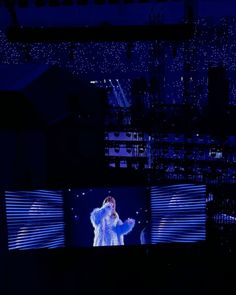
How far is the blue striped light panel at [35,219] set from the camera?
108 inches

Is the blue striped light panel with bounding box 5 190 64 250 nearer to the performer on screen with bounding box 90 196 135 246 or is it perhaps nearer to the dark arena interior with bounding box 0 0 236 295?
the dark arena interior with bounding box 0 0 236 295

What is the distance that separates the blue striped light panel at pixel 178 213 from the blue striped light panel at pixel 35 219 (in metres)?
0.64

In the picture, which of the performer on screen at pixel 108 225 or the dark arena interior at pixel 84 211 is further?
the performer on screen at pixel 108 225

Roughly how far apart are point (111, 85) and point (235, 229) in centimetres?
401

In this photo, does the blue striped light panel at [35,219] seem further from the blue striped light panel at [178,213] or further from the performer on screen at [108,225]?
the blue striped light panel at [178,213]

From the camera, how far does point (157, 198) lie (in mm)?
2973

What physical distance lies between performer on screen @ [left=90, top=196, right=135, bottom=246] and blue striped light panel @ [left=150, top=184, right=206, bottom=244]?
0.63 feet

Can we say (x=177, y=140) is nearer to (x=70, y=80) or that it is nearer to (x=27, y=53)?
(x=27, y=53)

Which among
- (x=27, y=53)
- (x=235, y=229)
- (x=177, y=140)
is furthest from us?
(x=27, y=53)

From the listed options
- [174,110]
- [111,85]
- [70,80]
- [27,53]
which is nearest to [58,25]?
[27,53]

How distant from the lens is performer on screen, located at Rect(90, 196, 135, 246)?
9.57ft

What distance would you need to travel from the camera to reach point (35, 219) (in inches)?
111

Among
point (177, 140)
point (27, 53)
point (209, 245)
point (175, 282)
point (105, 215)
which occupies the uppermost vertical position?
point (27, 53)

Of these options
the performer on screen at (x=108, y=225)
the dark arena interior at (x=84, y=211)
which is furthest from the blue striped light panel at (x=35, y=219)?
the performer on screen at (x=108, y=225)
